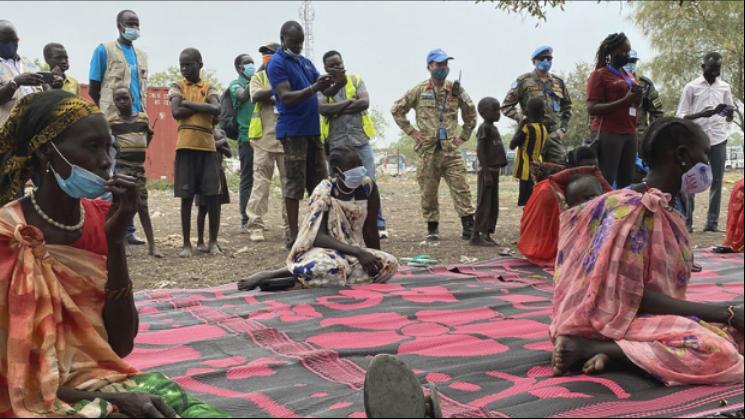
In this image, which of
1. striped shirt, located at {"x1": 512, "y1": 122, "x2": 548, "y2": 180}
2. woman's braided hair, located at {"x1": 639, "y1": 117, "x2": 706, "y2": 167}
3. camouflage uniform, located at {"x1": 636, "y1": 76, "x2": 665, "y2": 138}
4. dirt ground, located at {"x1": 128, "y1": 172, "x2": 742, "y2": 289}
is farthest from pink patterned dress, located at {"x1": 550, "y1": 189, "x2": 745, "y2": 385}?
camouflage uniform, located at {"x1": 636, "y1": 76, "x2": 665, "y2": 138}

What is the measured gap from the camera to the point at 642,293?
2.77m

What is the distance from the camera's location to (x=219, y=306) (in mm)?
4594

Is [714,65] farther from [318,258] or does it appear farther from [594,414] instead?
[594,414]

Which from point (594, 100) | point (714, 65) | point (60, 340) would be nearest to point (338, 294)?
point (60, 340)

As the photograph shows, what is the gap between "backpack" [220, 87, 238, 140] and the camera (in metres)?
8.46

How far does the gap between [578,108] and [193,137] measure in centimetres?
2800

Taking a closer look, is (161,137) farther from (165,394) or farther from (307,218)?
(165,394)

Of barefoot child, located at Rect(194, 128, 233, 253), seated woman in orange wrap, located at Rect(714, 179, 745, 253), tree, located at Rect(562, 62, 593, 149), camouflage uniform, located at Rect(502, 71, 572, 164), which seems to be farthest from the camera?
tree, located at Rect(562, 62, 593, 149)

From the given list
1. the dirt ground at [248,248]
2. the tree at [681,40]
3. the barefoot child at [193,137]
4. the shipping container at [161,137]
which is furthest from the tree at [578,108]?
the barefoot child at [193,137]

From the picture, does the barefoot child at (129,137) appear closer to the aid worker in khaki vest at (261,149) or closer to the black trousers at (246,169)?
the aid worker in khaki vest at (261,149)

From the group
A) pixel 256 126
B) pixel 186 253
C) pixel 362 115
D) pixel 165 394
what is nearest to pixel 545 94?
pixel 362 115

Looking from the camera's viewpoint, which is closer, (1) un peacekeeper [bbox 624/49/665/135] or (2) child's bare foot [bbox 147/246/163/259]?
(2) child's bare foot [bbox 147/246/163/259]

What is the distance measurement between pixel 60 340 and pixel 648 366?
2.07 m

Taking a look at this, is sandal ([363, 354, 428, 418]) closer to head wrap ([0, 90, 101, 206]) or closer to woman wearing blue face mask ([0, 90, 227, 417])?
woman wearing blue face mask ([0, 90, 227, 417])
